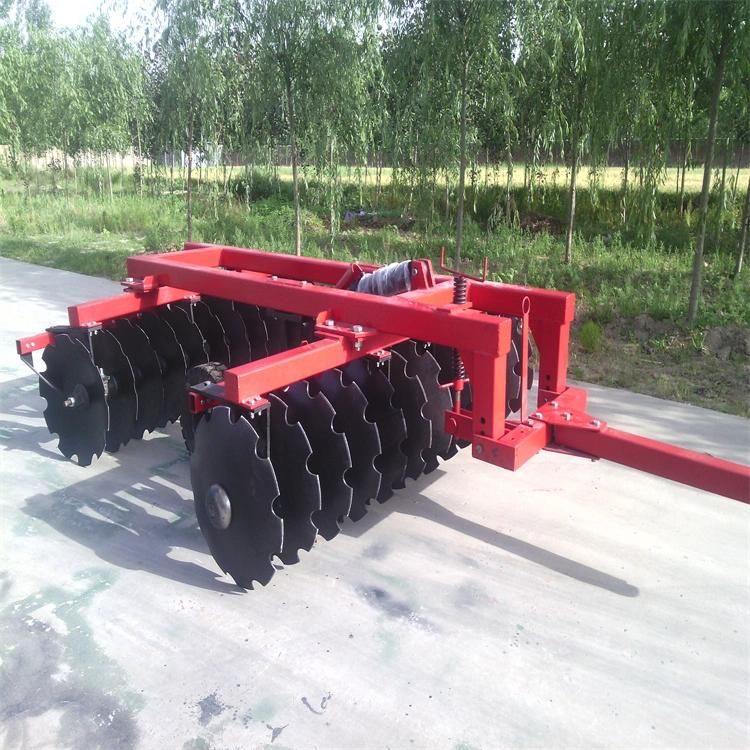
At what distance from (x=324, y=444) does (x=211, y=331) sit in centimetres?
160

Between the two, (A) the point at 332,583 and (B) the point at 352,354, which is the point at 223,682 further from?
(B) the point at 352,354

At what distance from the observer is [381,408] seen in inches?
122

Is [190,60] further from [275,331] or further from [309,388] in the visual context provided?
[309,388]

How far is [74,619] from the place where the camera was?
2.56 metres

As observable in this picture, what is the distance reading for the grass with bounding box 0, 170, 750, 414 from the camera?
543 centimetres

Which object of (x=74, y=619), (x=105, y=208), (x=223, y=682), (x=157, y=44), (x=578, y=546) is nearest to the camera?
(x=223, y=682)

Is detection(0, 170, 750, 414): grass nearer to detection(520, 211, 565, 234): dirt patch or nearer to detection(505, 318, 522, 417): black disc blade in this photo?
detection(520, 211, 565, 234): dirt patch

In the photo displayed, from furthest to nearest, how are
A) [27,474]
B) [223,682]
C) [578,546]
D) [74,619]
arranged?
[27,474] → [578,546] → [74,619] → [223,682]

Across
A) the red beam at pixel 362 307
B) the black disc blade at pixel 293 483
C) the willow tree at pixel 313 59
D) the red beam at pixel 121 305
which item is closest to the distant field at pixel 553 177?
the willow tree at pixel 313 59

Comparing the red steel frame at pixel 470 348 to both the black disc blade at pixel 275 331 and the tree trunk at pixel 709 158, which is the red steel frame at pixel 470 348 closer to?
the black disc blade at pixel 275 331

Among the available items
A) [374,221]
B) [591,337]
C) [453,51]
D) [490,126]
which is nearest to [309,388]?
[591,337]

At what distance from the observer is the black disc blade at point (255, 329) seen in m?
4.02

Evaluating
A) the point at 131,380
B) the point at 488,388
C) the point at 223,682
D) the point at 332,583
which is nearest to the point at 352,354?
the point at 488,388

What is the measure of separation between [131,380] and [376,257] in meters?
5.41
